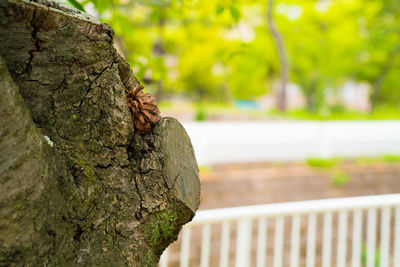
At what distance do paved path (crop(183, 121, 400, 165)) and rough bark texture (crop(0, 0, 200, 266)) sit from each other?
531 cm

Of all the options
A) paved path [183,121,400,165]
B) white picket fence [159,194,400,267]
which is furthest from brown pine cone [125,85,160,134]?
paved path [183,121,400,165]

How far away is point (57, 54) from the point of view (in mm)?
904

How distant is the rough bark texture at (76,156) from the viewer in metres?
0.78

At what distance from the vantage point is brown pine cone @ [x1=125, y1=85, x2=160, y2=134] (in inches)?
40.5

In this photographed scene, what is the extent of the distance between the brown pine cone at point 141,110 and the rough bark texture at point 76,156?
0.03m

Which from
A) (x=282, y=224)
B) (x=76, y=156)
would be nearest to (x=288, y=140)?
(x=282, y=224)

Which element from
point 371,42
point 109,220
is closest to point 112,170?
point 109,220

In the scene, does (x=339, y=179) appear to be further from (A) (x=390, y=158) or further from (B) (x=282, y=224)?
(B) (x=282, y=224)

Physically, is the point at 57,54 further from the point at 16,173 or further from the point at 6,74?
the point at 16,173

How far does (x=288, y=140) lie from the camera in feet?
25.2

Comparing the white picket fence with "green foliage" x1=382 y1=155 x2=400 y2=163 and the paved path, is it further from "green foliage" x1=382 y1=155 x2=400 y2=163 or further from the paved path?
"green foliage" x1=382 y1=155 x2=400 y2=163

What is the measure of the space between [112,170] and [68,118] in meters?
0.17

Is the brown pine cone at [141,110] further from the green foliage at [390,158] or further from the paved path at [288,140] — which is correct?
the green foliage at [390,158]

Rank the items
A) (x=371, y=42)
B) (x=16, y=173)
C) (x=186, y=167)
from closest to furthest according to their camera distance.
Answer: (x=16, y=173) < (x=186, y=167) < (x=371, y=42)
